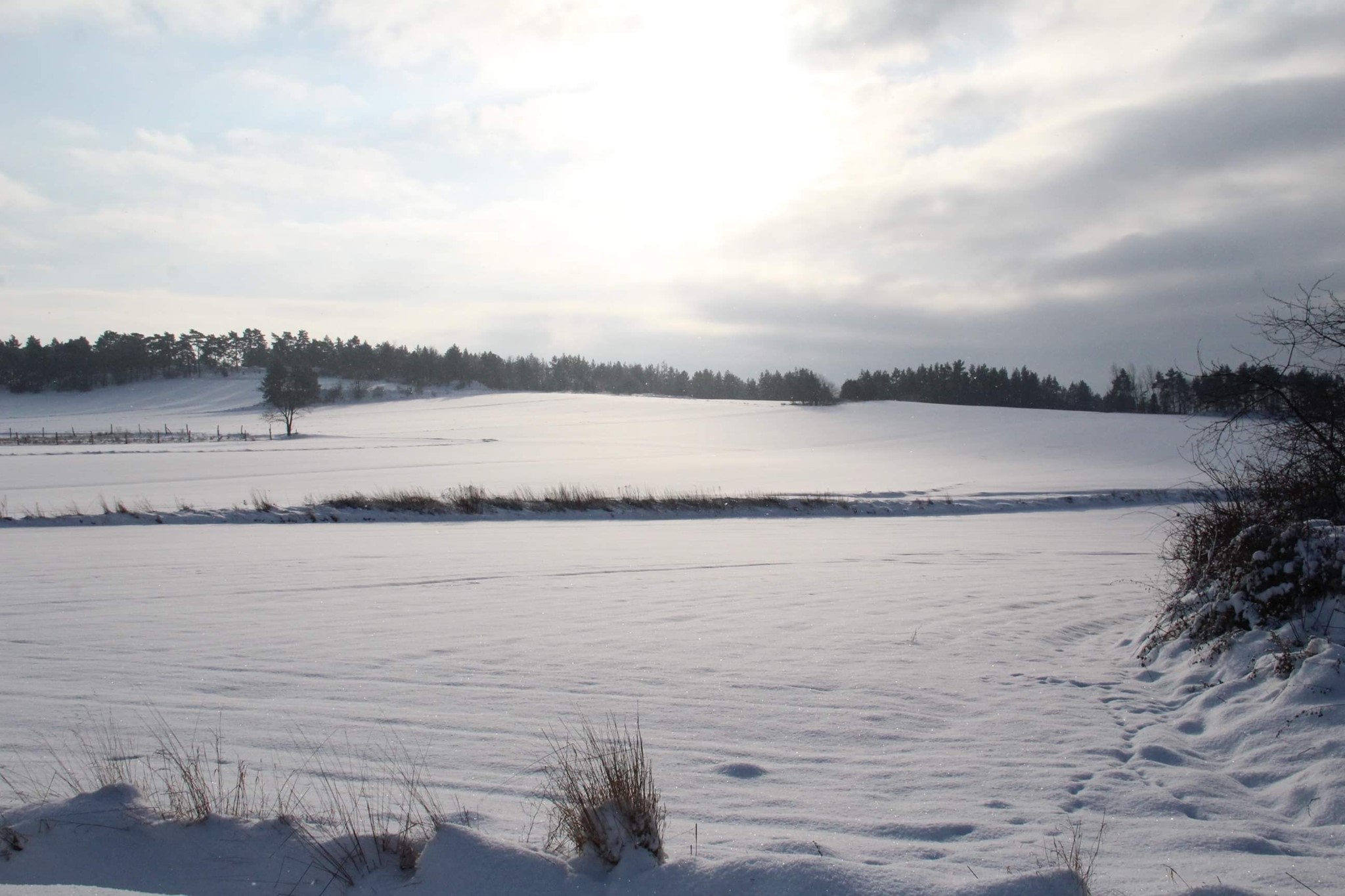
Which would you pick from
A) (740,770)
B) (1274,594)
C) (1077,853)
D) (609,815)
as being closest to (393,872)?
(609,815)

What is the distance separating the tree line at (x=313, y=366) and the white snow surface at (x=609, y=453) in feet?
51.8

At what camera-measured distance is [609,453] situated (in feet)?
160

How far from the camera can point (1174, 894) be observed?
332cm

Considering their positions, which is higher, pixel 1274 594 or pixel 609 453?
pixel 1274 594

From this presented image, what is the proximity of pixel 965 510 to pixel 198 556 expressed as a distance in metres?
20.8

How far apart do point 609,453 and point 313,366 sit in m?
69.0

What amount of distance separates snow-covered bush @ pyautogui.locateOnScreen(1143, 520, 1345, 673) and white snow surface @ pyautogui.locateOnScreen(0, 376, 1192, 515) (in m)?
6.32

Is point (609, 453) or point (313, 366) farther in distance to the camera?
point (313, 366)

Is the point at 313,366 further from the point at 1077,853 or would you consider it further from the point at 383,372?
the point at 1077,853

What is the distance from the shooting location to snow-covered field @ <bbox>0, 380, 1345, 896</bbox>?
11.8 feet

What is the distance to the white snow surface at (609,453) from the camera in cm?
3075

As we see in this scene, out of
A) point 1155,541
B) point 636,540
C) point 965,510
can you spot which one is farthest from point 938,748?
point 965,510

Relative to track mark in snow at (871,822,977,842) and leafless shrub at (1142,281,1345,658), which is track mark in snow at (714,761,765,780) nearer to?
track mark in snow at (871,822,977,842)

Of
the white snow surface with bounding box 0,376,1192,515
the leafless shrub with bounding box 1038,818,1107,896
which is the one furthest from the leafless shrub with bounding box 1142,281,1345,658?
the white snow surface with bounding box 0,376,1192,515
